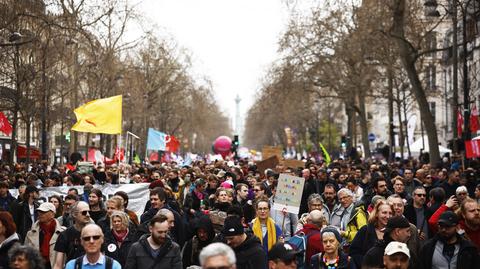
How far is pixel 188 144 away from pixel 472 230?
335 ft

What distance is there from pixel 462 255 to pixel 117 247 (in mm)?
3238

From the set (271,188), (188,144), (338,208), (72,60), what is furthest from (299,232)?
(188,144)

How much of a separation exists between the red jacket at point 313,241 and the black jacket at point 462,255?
1.37m

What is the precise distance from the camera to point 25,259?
23.3ft

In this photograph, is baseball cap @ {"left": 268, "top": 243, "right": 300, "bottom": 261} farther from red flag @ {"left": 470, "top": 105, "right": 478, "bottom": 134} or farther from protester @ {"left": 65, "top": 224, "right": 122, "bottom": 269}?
red flag @ {"left": 470, "top": 105, "right": 478, "bottom": 134}

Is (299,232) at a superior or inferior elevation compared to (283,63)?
inferior

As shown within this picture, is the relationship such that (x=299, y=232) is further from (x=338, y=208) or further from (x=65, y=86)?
(x=65, y=86)

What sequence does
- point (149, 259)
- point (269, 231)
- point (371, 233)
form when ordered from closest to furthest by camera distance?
point (149, 259), point (371, 233), point (269, 231)

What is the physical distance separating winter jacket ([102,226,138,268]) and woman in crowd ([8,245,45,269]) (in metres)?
2.38

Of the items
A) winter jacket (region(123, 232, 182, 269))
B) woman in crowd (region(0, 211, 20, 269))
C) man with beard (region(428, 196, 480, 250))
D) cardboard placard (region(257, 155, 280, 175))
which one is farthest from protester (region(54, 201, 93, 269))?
cardboard placard (region(257, 155, 280, 175))

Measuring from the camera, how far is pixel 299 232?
10.8 meters

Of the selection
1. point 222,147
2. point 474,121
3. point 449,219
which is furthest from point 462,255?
point 222,147

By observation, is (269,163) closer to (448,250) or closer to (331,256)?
(448,250)

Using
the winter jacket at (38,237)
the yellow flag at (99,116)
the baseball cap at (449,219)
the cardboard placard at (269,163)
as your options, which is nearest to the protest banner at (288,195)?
the winter jacket at (38,237)
